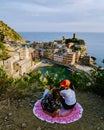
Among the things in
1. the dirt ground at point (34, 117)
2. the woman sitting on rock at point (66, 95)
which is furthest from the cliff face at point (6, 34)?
the woman sitting on rock at point (66, 95)

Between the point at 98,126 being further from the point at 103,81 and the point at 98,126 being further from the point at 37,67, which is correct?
the point at 37,67

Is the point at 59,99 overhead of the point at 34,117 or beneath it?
overhead

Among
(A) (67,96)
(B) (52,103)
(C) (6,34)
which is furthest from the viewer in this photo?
(C) (6,34)

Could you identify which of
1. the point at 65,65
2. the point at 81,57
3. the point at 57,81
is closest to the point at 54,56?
the point at 65,65

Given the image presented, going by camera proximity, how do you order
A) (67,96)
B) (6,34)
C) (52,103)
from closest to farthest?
(52,103), (67,96), (6,34)

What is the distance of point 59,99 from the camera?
475cm

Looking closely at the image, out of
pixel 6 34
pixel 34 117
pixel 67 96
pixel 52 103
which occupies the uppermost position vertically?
pixel 67 96

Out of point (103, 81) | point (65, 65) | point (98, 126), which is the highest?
point (103, 81)

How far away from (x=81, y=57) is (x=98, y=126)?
164ft

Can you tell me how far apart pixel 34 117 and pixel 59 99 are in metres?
0.71

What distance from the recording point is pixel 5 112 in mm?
4824

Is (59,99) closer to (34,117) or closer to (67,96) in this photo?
(67,96)

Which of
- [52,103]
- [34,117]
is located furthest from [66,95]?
[34,117]

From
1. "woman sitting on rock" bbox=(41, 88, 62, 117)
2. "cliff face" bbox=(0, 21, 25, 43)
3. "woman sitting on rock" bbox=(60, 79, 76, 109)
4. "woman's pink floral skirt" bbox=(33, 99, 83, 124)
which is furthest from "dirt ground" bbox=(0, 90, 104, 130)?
"cliff face" bbox=(0, 21, 25, 43)
